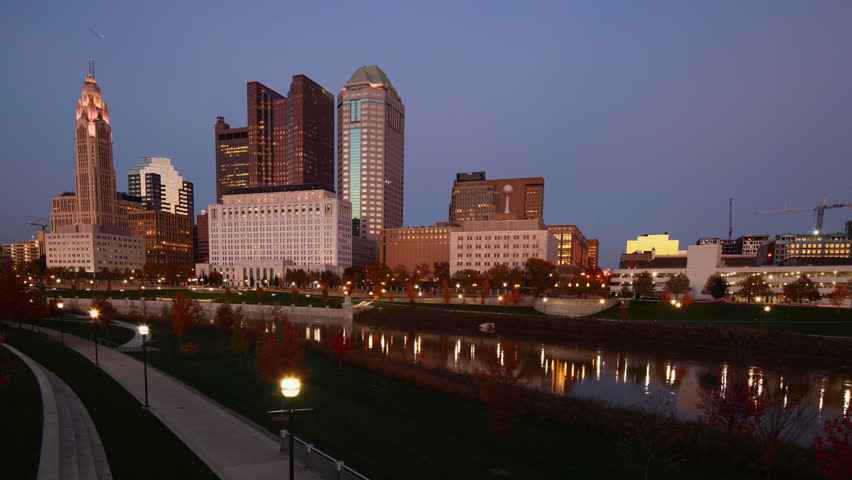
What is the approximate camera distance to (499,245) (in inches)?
5384

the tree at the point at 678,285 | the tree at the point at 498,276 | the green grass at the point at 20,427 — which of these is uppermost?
the green grass at the point at 20,427

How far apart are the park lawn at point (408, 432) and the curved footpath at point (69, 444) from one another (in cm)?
593

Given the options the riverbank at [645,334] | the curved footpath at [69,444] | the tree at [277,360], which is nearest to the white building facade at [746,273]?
the riverbank at [645,334]

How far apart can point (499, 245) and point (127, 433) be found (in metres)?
127

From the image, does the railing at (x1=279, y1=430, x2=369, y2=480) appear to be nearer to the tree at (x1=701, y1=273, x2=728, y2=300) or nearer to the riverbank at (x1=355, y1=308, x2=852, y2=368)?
the riverbank at (x1=355, y1=308, x2=852, y2=368)

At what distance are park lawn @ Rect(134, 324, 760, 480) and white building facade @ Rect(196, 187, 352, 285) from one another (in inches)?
4986

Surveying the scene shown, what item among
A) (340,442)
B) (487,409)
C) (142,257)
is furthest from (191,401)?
(142,257)

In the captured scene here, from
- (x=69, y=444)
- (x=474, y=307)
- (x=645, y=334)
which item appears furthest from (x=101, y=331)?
(x=645, y=334)

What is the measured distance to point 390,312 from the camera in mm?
79500

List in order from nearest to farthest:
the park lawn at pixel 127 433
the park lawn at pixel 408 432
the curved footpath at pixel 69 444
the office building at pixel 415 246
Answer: the curved footpath at pixel 69 444
the park lawn at pixel 127 433
the park lawn at pixel 408 432
the office building at pixel 415 246

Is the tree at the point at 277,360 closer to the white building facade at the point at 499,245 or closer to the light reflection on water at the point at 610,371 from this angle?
the light reflection on water at the point at 610,371

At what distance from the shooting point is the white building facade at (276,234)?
154500mm

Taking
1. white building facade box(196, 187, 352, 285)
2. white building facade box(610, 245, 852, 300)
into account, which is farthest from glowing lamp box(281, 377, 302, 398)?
white building facade box(196, 187, 352, 285)

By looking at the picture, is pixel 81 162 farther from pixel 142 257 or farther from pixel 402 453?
pixel 402 453
